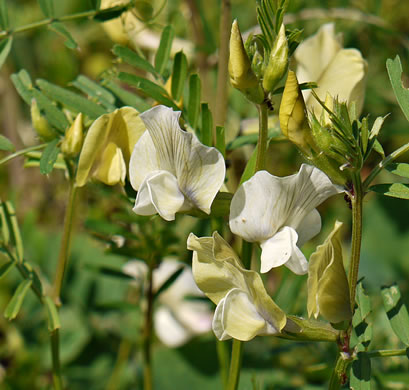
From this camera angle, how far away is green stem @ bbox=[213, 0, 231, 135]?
0.77m

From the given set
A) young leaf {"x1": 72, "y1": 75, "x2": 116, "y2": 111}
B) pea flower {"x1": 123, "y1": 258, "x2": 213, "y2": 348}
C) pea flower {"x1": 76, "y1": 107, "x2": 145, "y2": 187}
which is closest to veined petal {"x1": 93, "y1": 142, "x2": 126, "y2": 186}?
pea flower {"x1": 76, "y1": 107, "x2": 145, "y2": 187}

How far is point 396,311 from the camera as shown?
2.01 feet

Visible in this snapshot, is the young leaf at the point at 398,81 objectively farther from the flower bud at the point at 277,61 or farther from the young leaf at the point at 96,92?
the young leaf at the point at 96,92

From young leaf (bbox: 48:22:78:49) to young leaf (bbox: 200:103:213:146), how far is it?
0.17 meters

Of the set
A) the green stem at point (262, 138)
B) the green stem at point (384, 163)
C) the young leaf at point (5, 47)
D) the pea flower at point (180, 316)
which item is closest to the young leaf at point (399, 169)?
the green stem at point (384, 163)

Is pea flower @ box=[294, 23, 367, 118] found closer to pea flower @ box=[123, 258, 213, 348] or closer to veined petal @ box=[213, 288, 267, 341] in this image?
veined petal @ box=[213, 288, 267, 341]

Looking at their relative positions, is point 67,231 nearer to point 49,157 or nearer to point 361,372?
point 49,157

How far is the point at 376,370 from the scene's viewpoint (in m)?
0.93

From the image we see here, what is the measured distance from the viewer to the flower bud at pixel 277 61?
0.51 meters

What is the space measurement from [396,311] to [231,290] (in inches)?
7.6

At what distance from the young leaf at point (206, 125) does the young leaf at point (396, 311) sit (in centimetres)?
23

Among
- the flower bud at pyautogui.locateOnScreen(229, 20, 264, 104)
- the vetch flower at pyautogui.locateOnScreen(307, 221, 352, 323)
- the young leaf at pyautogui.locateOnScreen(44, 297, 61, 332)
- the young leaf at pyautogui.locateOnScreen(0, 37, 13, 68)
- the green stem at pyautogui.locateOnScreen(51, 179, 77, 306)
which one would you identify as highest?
the flower bud at pyautogui.locateOnScreen(229, 20, 264, 104)

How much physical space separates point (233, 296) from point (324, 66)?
334 millimetres

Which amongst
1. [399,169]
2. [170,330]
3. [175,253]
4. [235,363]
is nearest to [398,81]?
[399,169]
